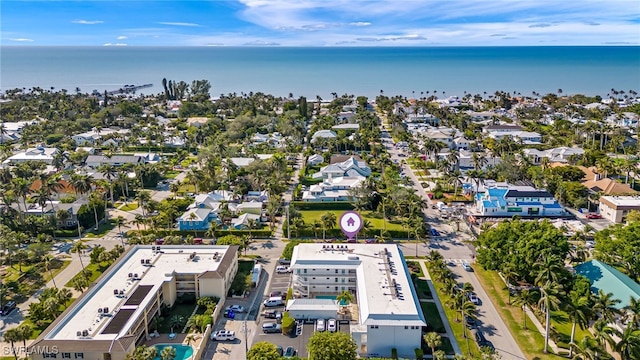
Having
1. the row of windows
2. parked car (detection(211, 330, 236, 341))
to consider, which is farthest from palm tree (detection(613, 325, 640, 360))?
the row of windows

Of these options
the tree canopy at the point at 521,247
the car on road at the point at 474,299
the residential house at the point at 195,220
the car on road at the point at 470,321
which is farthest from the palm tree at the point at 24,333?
the tree canopy at the point at 521,247

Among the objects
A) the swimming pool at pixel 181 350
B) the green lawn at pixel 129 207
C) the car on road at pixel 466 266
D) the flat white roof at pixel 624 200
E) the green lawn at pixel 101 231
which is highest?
the flat white roof at pixel 624 200

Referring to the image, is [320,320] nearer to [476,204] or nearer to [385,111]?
[476,204]

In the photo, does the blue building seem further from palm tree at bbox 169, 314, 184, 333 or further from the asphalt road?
palm tree at bbox 169, 314, 184, 333

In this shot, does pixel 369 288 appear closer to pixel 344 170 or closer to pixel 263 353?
pixel 263 353

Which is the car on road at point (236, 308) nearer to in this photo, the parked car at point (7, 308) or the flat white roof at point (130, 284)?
the flat white roof at point (130, 284)

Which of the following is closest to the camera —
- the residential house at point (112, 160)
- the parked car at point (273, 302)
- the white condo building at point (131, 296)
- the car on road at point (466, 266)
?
the white condo building at point (131, 296)
